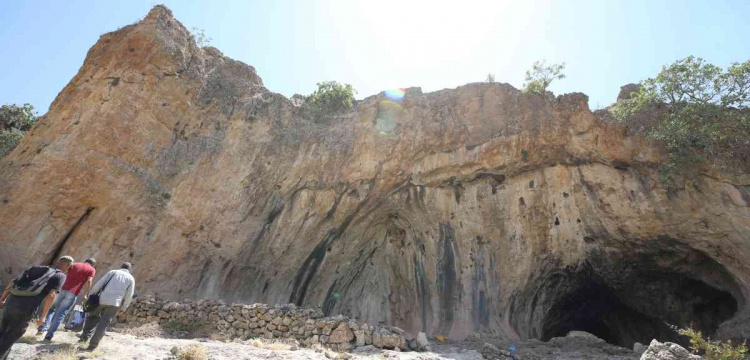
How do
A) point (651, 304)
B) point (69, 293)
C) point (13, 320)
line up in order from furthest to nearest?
point (651, 304) < point (69, 293) < point (13, 320)

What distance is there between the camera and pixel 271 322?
488 inches

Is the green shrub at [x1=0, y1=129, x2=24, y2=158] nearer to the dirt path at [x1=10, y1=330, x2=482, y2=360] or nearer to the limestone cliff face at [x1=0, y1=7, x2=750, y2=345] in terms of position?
the limestone cliff face at [x1=0, y1=7, x2=750, y2=345]

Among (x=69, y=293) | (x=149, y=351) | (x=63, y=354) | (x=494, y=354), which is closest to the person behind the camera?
(x=63, y=354)

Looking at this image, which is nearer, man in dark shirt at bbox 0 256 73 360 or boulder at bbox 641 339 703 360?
man in dark shirt at bbox 0 256 73 360

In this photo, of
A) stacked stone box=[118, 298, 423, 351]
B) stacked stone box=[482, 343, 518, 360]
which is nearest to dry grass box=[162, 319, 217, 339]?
stacked stone box=[118, 298, 423, 351]

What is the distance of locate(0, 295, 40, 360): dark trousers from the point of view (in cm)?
619

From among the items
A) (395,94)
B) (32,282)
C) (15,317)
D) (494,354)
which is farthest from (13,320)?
(395,94)

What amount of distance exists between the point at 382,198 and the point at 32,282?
42.3 feet

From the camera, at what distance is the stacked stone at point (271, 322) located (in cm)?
1145

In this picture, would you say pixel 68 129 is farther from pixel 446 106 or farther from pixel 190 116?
pixel 446 106

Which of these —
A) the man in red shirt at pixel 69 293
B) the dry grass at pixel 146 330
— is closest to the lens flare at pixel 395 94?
the dry grass at pixel 146 330

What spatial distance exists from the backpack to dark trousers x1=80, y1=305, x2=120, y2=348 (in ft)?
4.26

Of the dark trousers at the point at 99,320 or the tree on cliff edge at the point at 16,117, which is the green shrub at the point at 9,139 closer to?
the tree on cliff edge at the point at 16,117

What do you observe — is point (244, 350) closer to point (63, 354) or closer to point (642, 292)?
point (63, 354)
